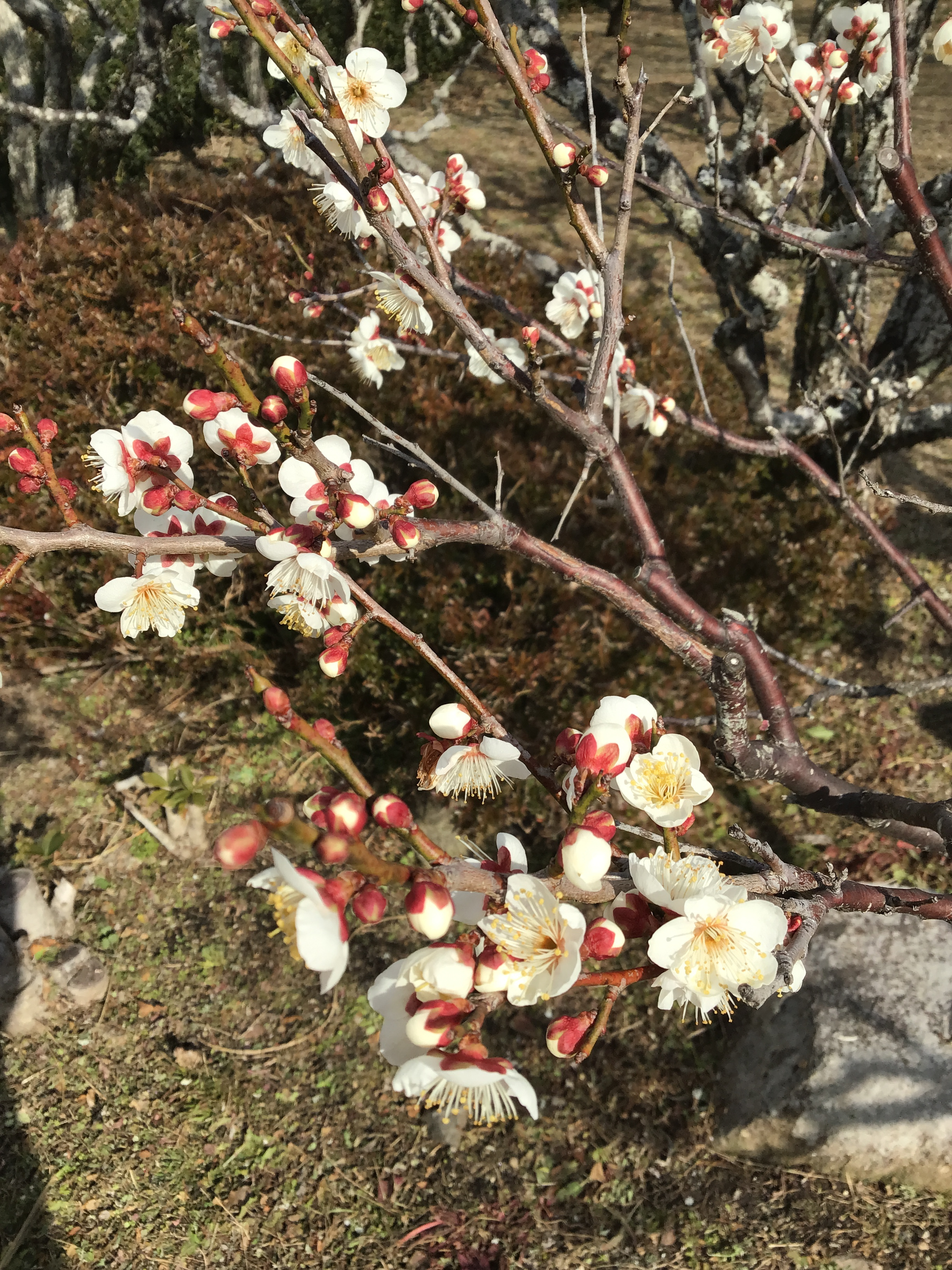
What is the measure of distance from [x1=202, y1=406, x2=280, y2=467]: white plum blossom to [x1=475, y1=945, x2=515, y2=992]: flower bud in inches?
26.6

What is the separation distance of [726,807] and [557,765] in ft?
6.94

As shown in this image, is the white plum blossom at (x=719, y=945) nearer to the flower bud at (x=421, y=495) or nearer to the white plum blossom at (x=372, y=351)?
the flower bud at (x=421, y=495)

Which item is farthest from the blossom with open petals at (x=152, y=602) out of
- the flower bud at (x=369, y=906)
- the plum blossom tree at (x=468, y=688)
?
the flower bud at (x=369, y=906)

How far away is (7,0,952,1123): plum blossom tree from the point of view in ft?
2.49

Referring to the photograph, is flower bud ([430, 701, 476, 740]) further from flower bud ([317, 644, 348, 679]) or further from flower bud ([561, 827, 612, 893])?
flower bud ([561, 827, 612, 893])

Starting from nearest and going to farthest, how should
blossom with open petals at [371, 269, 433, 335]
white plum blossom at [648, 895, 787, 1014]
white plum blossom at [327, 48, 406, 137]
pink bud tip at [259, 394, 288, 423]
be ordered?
1. white plum blossom at [648, 895, 787, 1014]
2. pink bud tip at [259, 394, 288, 423]
3. white plum blossom at [327, 48, 406, 137]
4. blossom with open petals at [371, 269, 433, 335]

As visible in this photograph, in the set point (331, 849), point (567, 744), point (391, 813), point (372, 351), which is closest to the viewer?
point (331, 849)

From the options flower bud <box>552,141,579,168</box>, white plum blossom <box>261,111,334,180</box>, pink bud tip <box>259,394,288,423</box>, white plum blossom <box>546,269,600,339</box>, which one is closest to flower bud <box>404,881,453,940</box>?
pink bud tip <box>259,394,288,423</box>

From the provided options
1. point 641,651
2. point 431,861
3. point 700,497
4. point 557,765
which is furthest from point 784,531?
point 431,861

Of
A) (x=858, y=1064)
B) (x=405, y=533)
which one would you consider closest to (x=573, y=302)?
(x=405, y=533)

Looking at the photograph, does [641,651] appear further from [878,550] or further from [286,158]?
[286,158]

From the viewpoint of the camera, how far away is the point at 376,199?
3.71 feet

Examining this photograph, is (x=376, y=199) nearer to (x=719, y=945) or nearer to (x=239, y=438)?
(x=239, y=438)

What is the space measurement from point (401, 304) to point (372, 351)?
2.21ft
